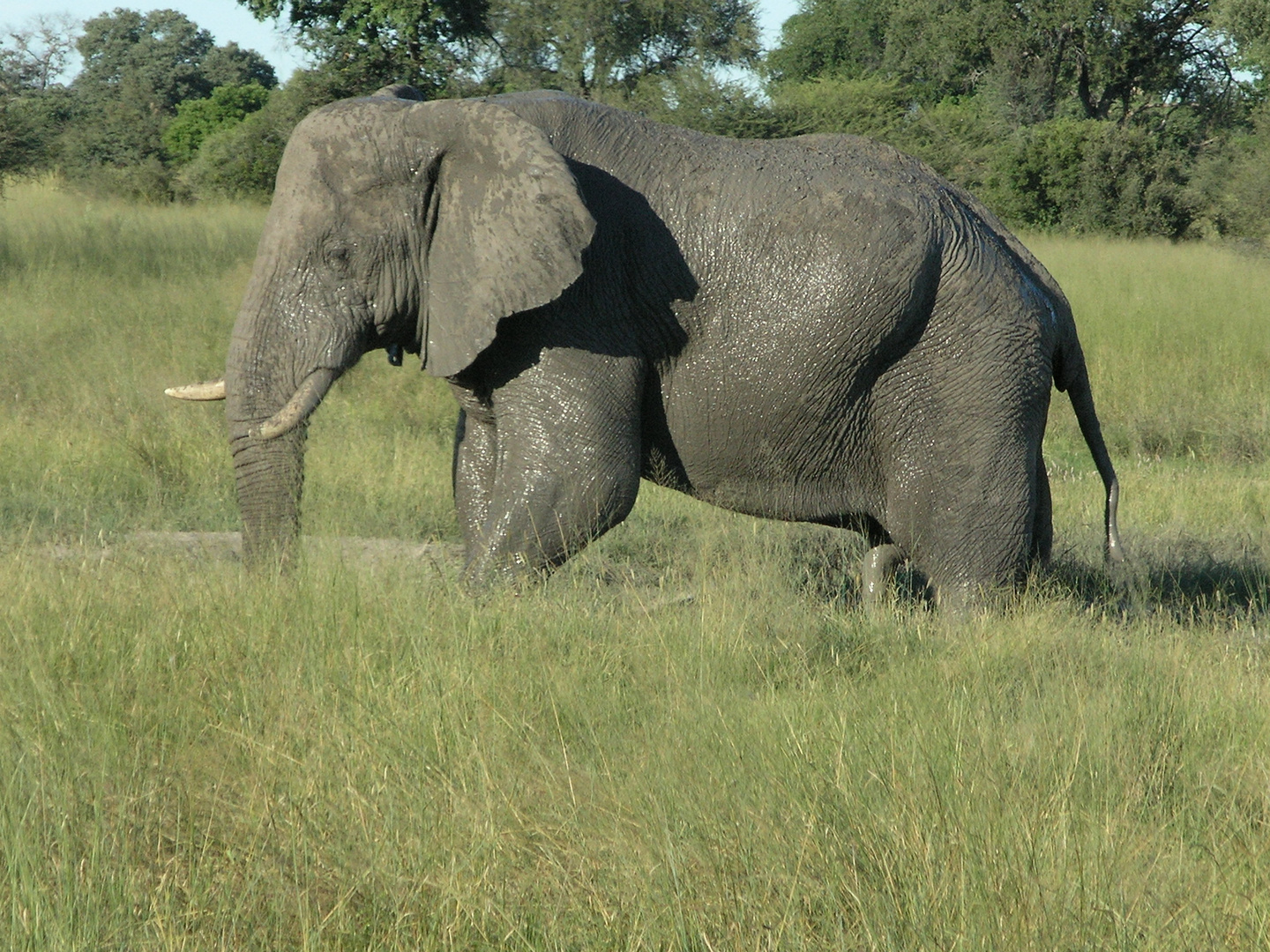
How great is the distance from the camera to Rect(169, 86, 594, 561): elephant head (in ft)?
14.4

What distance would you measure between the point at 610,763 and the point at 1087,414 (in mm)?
2911

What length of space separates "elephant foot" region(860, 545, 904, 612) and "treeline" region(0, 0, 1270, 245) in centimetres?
1302

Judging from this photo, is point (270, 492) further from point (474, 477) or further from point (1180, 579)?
point (1180, 579)

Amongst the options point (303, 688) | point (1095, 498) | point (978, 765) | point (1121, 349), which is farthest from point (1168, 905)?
point (1121, 349)

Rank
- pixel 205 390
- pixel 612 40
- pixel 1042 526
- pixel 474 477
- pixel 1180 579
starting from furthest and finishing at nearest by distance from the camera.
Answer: pixel 612 40 < pixel 1180 579 < pixel 1042 526 < pixel 474 477 < pixel 205 390

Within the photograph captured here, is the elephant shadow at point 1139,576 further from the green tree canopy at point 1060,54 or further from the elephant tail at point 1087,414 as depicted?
the green tree canopy at point 1060,54

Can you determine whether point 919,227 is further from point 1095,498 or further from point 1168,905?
point 1095,498

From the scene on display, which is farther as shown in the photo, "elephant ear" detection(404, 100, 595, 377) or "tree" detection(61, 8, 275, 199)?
"tree" detection(61, 8, 275, 199)

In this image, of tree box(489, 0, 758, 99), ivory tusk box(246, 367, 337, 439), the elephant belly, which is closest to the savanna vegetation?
the elephant belly

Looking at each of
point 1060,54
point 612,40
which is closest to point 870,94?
point 1060,54

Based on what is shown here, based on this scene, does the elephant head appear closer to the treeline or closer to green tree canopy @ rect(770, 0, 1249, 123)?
the treeline

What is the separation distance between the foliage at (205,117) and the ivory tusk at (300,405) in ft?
78.6

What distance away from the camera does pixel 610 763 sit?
126 inches

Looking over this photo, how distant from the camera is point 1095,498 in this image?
842 cm
